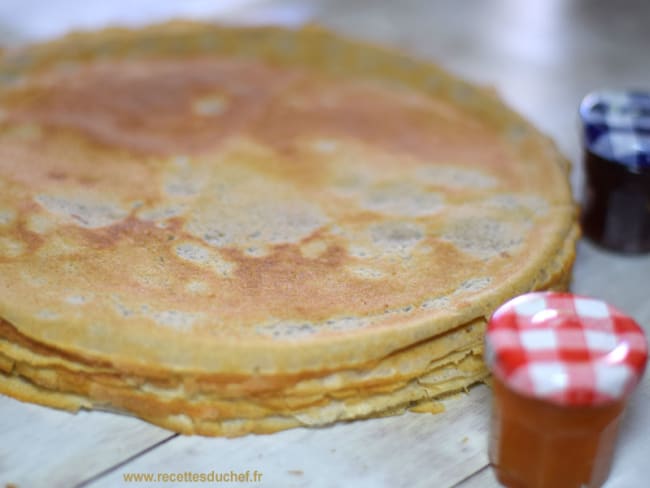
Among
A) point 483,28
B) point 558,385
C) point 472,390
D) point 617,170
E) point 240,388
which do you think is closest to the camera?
point 558,385

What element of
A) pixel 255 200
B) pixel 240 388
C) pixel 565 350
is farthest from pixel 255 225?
pixel 565 350

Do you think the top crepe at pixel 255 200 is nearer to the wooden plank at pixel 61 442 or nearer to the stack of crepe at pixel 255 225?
the stack of crepe at pixel 255 225

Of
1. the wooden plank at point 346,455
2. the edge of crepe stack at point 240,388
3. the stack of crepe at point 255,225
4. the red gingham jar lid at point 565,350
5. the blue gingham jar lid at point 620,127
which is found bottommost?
the wooden plank at point 346,455

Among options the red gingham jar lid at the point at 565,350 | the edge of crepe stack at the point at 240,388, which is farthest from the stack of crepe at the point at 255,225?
the red gingham jar lid at the point at 565,350

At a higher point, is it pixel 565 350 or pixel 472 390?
pixel 565 350

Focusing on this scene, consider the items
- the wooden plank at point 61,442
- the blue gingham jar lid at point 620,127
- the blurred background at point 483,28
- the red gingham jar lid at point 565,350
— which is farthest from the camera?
the blurred background at point 483,28

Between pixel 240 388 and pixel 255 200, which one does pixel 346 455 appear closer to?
pixel 240 388
